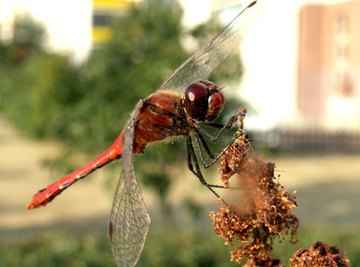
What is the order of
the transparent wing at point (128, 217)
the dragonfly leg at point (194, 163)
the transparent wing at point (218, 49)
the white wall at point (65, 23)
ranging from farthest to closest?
the white wall at point (65, 23) < the transparent wing at point (218, 49) < the dragonfly leg at point (194, 163) < the transparent wing at point (128, 217)

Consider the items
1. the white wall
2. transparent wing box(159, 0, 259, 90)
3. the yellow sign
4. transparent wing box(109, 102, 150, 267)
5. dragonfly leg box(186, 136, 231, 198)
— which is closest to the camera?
transparent wing box(109, 102, 150, 267)

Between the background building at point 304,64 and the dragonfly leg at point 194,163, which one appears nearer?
the dragonfly leg at point 194,163

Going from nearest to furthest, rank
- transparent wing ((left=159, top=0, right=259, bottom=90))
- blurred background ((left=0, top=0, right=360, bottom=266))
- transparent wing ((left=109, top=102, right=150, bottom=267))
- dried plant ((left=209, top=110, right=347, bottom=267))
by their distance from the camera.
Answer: dried plant ((left=209, top=110, right=347, bottom=267)) → transparent wing ((left=109, top=102, right=150, bottom=267)) → transparent wing ((left=159, top=0, right=259, bottom=90)) → blurred background ((left=0, top=0, right=360, bottom=266))

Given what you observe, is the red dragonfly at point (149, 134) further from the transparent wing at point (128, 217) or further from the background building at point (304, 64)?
the background building at point (304, 64)

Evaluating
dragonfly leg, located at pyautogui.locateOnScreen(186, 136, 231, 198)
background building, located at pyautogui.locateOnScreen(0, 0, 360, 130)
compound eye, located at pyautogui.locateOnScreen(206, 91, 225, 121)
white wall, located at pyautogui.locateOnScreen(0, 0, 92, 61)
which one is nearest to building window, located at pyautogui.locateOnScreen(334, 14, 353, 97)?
background building, located at pyautogui.locateOnScreen(0, 0, 360, 130)

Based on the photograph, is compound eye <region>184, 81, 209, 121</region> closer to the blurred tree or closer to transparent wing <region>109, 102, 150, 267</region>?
transparent wing <region>109, 102, 150, 267</region>

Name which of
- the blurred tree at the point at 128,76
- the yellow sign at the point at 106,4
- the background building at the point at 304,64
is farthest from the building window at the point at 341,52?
the yellow sign at the point at 106,4

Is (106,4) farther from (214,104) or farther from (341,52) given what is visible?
(214,104)
